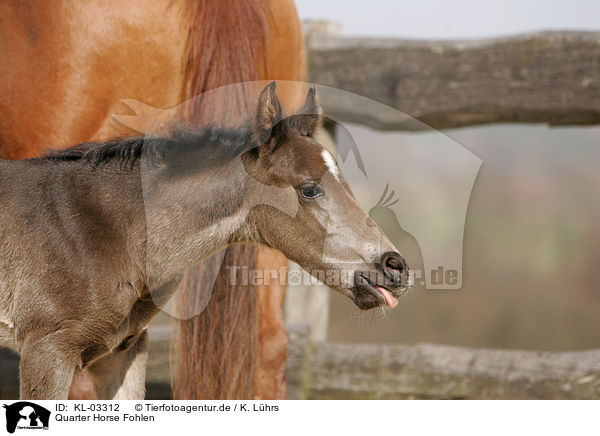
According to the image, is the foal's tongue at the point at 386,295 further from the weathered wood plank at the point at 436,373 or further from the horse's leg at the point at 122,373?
the weathered wood plank at the point at 436,373

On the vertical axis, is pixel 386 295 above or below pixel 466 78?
below

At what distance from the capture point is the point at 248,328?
7.92ft

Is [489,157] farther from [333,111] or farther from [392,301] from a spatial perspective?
[392,301]

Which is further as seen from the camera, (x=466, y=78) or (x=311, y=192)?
(x=466, y=78)

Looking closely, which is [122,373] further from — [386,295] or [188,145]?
[386,295]

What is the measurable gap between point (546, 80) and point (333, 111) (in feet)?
3.70

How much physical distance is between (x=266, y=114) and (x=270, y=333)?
3.10 ft

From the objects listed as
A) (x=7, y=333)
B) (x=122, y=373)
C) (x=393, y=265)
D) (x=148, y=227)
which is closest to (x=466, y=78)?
(x=393, y=265)

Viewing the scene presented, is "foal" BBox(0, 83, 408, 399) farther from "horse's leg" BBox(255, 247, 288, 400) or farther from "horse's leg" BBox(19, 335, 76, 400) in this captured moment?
"horse's leg" BBox(255, 247, 288, 400)

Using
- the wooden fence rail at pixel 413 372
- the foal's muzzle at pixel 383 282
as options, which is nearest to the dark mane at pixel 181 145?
the foal's muzzle at pixel 383 282

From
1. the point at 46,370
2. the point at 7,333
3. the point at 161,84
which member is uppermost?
the point at 161,84
